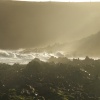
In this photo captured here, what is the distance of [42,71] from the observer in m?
33.3

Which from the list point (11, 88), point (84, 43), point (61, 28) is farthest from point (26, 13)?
point (11, 88)

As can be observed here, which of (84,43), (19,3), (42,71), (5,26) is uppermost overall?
(19,3)

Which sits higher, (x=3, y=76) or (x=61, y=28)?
(x=61, y=28)

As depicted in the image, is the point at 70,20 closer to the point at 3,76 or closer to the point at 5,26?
the point at 5,26

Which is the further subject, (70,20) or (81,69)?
(70,20)

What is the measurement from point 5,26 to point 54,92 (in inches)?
1851

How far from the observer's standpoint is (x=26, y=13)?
77062 mm

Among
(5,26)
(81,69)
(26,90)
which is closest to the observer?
(26,90)

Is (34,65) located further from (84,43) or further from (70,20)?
(70,20)

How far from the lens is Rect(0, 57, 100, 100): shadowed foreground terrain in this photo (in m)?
28.5

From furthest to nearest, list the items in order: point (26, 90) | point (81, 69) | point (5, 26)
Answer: point (5, 26) → point (81, 69) → point (26, 90)

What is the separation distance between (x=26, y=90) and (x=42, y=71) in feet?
16.2

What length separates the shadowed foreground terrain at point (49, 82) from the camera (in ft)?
93.4

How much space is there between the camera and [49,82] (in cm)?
3092
